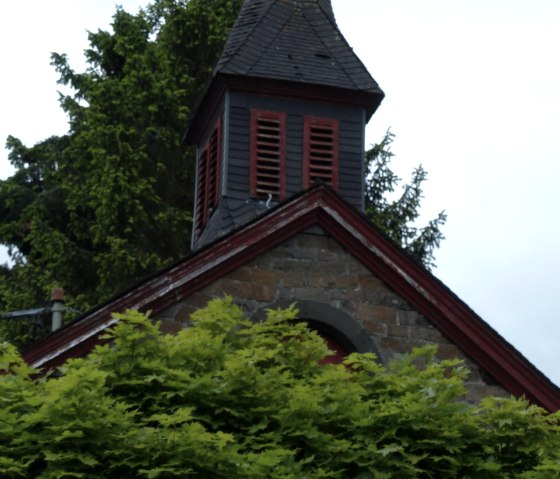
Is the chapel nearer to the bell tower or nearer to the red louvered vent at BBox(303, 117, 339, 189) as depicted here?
the bell tower

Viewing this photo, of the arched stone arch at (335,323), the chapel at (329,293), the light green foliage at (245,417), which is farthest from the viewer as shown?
the arched stone arch at (335,323)

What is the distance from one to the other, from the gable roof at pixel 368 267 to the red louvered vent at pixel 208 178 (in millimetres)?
3601

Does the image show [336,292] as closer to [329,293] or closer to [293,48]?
[329,293]

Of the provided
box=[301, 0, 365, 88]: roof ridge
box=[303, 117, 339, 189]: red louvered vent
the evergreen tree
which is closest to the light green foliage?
box=[303, 117, 339, 189]: red louvered vent

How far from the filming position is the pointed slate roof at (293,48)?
21.2 meters

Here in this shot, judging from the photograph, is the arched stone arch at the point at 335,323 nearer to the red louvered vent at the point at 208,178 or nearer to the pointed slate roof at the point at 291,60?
the red louvered vent at the point at 208,178

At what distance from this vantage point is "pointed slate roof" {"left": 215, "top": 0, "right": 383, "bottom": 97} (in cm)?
2123

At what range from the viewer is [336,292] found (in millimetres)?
17578

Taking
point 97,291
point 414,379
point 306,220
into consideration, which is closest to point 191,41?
point 97,291

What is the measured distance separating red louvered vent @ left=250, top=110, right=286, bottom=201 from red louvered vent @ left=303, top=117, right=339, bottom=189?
0.30m

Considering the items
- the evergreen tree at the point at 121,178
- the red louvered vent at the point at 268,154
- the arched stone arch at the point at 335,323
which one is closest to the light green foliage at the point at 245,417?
the arched stone arch at the point at 335,323

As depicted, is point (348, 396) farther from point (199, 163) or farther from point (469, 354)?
point (199, 163)

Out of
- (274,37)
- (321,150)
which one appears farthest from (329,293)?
(274,37)

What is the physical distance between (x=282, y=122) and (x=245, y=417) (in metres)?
9.18
